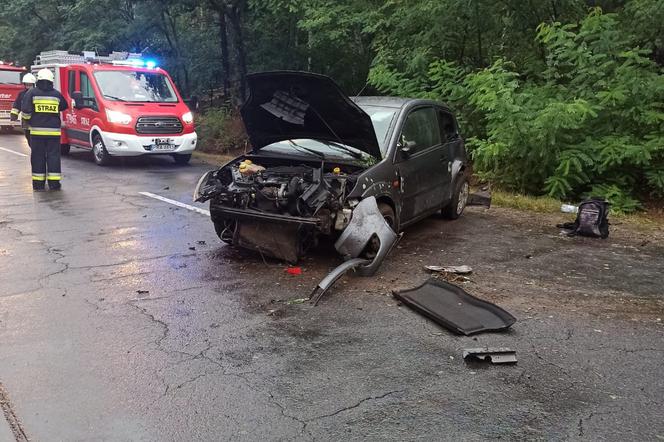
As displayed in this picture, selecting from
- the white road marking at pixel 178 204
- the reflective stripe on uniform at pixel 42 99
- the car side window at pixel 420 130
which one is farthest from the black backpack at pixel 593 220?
the reflective stripe on uniform at pixel 42 99

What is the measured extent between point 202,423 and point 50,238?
186 inches

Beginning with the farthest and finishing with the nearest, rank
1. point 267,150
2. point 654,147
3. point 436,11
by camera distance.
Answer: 1. point 436,11
2. point 654,147
3. point 267,150

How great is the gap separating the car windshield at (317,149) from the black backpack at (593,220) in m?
3.28

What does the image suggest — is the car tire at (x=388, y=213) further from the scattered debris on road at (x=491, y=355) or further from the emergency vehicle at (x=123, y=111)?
the emergency vehicle at (x=123, y=111)

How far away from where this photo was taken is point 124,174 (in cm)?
1252

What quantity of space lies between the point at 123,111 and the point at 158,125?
81cm

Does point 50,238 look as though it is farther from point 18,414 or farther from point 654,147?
point 654,147

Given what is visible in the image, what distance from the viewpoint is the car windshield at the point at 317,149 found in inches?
245

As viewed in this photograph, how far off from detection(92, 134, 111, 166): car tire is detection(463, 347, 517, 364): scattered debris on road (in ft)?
38.1

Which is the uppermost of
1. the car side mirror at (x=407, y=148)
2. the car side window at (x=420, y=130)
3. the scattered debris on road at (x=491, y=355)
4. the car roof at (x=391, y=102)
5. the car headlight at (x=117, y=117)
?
the car roof at (x=391, y=102)

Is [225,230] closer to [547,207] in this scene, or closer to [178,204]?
[178,204]

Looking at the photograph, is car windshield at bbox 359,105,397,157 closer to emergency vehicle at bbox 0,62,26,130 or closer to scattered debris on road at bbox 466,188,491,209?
scattered debris on road at bbox 466,188,491,209

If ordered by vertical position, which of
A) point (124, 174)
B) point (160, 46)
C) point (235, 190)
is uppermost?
point (160, 46)

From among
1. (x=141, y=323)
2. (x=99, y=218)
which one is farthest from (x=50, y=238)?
(x=141, y=323)
